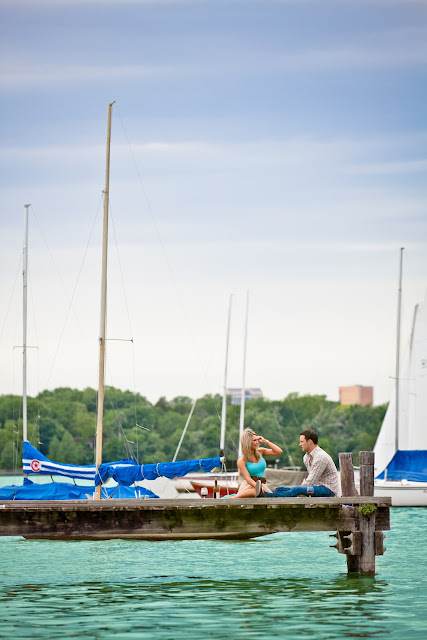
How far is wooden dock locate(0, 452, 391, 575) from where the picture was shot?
15.7 meters

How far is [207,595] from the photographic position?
17.0 metres

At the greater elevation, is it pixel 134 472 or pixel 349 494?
pixel 349 494

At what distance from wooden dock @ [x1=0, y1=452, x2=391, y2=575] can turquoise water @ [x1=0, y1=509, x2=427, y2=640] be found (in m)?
1.14

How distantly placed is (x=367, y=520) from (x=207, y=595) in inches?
120

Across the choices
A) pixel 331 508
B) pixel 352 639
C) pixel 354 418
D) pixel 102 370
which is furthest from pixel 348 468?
pixel 354 418

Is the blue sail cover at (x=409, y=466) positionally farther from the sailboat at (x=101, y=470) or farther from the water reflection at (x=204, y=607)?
the water reflection at (x=204, y=607)

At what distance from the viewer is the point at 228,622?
46.6ft

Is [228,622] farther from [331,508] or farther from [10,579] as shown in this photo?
[10,579]

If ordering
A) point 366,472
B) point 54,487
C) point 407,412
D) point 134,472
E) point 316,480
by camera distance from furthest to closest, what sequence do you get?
point 407,412 → point 54,487 → point 134,472 → point 316,480 → point 366,472

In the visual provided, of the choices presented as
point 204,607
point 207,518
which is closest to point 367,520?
point 207,518

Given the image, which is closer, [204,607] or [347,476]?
[204,607]

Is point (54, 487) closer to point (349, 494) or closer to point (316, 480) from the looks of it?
point (316, 480)

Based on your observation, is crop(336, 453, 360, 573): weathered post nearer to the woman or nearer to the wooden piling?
the wooden piling

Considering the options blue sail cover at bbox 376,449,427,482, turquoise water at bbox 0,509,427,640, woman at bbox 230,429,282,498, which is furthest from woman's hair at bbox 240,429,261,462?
blue sail cover at bbox 376,449,427,482
